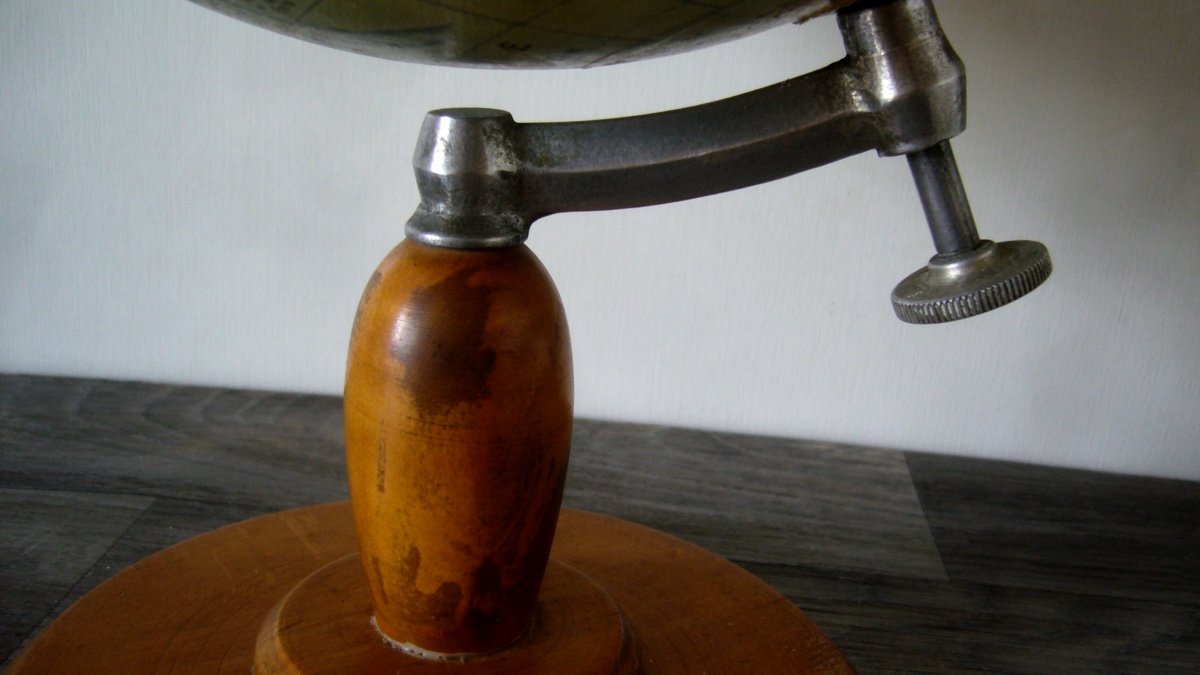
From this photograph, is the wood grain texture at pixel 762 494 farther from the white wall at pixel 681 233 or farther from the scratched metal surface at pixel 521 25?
the scratched metal surface at pixel 521 25

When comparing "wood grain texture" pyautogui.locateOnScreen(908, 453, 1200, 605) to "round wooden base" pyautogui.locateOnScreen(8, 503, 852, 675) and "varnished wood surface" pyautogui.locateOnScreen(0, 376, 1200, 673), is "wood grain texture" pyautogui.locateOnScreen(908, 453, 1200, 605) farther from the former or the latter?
"round wooden base" pyautogui.locateOnScreen(8, 503, 852, 675)

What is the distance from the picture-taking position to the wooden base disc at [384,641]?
1.70ft

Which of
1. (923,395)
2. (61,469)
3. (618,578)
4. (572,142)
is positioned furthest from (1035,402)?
(61,469)

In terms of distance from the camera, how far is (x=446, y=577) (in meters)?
0.51

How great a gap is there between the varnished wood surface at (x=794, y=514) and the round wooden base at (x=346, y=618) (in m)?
0.11

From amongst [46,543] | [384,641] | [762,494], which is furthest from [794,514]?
[46,543]

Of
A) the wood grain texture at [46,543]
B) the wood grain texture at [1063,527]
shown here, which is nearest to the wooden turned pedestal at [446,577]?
the wood grain texture at [46,543]

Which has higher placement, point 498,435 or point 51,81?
point 51,81

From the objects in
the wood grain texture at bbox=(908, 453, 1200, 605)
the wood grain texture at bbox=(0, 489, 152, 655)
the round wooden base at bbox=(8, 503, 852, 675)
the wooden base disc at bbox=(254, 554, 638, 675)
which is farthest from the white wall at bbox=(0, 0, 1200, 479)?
the wooden base disc at bbox=(254, 554, 638, 675)

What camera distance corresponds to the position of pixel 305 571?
0.64 metres

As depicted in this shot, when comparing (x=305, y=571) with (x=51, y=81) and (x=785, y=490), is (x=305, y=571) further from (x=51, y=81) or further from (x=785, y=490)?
(x=51, y=81)

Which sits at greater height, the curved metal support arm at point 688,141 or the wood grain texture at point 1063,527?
the curved metal support arm at point 688,141

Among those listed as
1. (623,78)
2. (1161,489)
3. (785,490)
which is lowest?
(1161,489)

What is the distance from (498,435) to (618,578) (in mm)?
204
